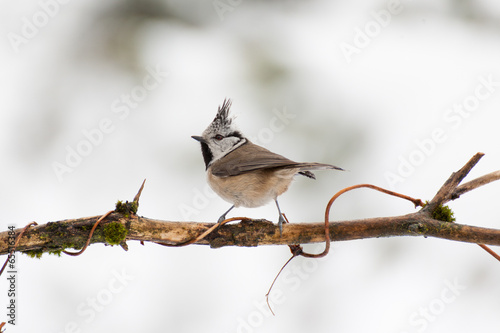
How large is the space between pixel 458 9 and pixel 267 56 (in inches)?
48.4

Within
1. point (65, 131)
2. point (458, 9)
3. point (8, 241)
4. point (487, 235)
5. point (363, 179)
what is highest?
point (458, 9)

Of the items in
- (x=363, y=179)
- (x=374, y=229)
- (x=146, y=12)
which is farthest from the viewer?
(x=363, y=179)

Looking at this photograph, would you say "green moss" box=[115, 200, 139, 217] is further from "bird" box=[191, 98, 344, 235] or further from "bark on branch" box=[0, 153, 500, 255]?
"bird" box=[191, 98, 344, 235]

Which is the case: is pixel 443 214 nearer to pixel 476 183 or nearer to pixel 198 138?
pixel 476 183

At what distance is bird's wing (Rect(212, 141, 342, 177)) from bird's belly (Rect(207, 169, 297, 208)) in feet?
0.12

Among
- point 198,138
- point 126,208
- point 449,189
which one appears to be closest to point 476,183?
point 449,189

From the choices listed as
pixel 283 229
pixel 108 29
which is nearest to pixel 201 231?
pixel 283 229

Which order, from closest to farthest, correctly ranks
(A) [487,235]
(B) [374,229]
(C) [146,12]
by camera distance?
(A) [487,235] < (B) [374,229] < (C) [146,12]

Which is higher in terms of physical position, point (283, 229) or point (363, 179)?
point (363, 179)

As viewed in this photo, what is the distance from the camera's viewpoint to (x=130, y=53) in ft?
9.02

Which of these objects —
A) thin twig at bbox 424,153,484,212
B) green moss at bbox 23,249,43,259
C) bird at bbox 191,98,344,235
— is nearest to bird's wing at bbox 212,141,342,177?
bird at bbox 191,98,344,235

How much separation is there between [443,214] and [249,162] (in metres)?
0.88

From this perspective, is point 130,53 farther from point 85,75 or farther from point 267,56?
point 267,56

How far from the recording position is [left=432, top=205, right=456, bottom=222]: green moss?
168 centimetres
